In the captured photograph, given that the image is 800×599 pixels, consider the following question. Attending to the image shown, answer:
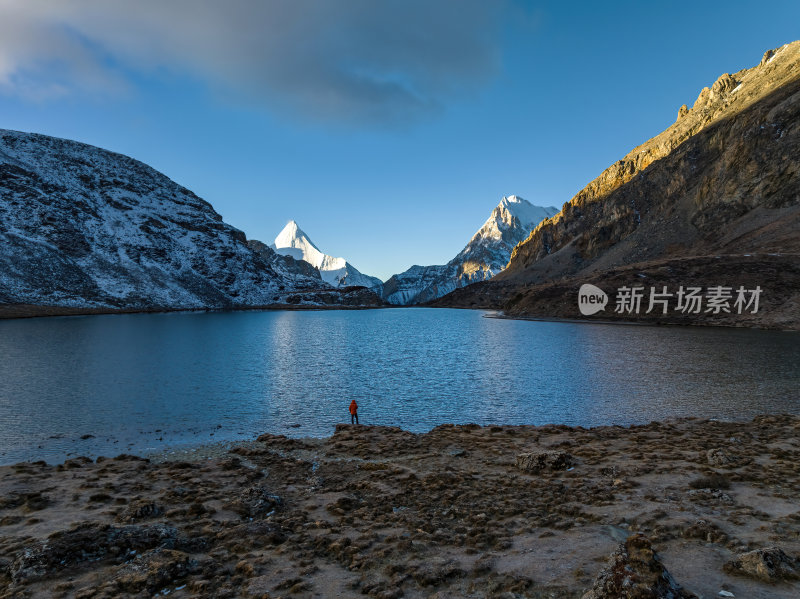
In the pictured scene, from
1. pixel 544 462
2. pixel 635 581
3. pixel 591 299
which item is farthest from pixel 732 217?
pixel 635 581

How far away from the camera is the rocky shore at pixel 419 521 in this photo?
28.5 feet

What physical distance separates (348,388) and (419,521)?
26161mm

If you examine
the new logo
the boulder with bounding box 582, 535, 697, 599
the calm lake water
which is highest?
the new logo

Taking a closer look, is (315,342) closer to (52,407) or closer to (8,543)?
(52,407)

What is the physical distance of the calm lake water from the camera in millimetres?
26609

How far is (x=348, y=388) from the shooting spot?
38094mm

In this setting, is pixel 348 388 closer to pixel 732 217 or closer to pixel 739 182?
pixel 732 217

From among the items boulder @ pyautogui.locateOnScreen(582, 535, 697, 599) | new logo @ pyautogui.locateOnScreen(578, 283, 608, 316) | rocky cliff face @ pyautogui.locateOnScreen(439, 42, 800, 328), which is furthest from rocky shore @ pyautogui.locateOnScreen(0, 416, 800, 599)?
new logo @ pyautogui.locateOnScreen(578, 283, 608, 316)

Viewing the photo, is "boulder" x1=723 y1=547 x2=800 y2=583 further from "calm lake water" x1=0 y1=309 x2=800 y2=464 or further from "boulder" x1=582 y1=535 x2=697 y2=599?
"calm lake water" x1=0 y1=309 x2=800 y2=464

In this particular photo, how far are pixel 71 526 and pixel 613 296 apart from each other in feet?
421

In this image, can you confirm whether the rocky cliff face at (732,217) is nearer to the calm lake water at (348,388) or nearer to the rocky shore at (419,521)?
the calm lake water at (348,388)

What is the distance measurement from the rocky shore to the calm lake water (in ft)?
20.3

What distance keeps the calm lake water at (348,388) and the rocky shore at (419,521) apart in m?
6.18

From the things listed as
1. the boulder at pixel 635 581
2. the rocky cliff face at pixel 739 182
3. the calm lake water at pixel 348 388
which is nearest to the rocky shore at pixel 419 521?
the boulder at pixel 635 581
